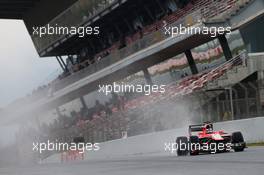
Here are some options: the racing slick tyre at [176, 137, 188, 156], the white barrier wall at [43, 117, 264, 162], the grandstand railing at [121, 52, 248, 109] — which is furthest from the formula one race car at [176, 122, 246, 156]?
the grandstand railing at [121, 52, 248, 109]

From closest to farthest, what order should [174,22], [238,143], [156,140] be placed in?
[238,143] → [156,140] → [174,22]

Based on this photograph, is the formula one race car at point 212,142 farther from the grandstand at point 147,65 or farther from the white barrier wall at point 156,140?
the grandstand at point 147,65

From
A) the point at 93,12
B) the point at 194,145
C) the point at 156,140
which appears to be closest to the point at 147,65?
the point at 93,12

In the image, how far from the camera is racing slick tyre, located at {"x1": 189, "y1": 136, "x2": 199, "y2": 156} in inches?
758

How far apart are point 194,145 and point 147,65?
22.3 meters

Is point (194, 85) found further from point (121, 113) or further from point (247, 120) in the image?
point (247, 120)

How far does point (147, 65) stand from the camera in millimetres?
41594

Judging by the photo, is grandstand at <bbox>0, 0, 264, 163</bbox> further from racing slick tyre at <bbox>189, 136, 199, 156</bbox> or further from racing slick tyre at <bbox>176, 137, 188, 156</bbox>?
racing slick tyre at <bbox>189, 136, 199, 156</bbox>

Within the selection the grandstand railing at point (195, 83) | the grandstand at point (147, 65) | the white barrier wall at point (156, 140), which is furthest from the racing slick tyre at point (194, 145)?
the grandstand railing at point (195, 83)

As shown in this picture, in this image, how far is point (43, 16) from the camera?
5781 centimetres

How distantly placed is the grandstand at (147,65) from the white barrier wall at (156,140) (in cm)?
42

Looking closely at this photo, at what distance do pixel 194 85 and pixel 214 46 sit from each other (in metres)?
4.55

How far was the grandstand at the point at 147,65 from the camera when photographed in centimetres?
2762

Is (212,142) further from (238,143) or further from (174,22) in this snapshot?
(174,22)
